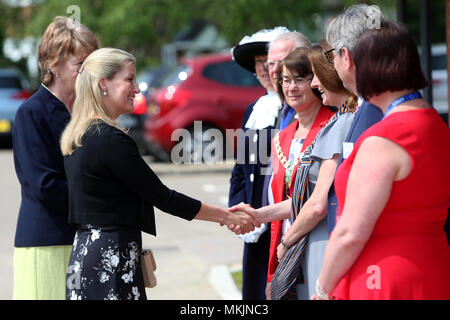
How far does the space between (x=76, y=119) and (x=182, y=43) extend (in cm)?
3558

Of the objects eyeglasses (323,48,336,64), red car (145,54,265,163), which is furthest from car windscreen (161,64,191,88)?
eyeglasses (323,48,336,64)

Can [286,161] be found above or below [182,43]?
below

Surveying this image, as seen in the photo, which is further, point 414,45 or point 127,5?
point 127,5

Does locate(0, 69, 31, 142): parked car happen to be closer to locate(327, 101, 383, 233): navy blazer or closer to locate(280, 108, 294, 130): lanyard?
locate(280, 108, 294, 130): lanyard

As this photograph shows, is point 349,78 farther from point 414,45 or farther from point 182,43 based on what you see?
point 182,43

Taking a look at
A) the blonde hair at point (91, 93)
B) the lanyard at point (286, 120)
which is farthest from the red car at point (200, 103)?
the blonde hair at point (91, 93)

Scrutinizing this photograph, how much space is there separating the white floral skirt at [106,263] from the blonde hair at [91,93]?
388 millimetres

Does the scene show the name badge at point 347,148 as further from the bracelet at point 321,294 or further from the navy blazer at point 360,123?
the bracelet at point 321,294

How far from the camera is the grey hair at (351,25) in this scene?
2.82m

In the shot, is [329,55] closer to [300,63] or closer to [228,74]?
[300,63]

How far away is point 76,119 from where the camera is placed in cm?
328
